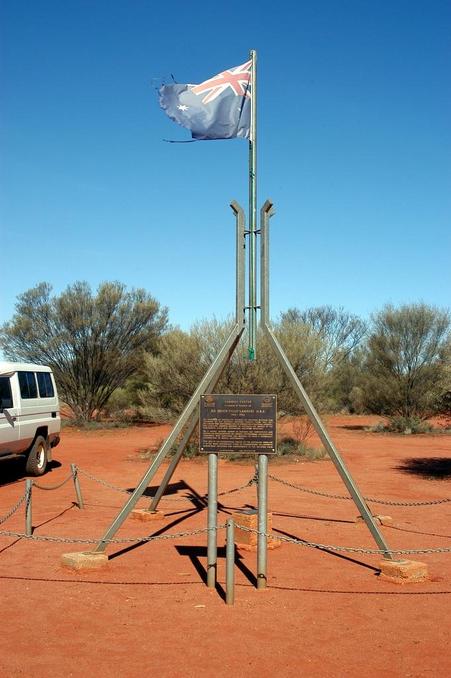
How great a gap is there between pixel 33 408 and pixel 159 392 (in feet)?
23.7

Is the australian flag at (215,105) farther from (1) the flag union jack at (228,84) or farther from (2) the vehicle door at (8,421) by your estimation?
(2) the vehicle door at (8,421)

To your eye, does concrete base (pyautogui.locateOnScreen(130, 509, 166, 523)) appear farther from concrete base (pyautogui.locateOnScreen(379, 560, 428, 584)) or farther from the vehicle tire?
the vehicle tire

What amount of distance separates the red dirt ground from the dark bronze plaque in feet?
4.39

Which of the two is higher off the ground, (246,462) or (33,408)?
(33,408)

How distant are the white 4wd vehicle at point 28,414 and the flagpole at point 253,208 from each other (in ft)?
21.0

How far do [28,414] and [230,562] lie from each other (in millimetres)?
8266

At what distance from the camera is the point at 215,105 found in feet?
26.2

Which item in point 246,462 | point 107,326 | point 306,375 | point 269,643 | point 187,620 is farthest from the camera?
point 107,326

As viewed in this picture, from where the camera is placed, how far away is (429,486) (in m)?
13.4

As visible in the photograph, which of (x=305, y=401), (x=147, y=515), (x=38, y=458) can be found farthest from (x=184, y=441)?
(x=38, y=458)

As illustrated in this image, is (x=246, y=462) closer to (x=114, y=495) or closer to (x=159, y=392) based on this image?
(x=159, y=392)

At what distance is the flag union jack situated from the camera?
7926mm

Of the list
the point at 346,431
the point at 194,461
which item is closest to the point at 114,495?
the point at 194,461

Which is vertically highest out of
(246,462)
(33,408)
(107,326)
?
(107,326)
